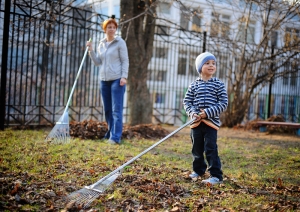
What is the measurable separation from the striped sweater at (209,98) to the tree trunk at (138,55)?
15.2 ft

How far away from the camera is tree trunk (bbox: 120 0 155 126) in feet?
29.0

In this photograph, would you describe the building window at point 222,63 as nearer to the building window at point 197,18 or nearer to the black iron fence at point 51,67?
the black iron fence at point 51,67

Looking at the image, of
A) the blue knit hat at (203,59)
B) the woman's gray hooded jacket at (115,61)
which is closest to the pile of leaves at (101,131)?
the woman's gray hooded jacket at (115,61)

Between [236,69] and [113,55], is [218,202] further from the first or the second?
[236,69]

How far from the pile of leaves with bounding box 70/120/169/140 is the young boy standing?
317 cm

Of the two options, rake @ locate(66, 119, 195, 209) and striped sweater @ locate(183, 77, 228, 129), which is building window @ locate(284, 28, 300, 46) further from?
rake @ locate(66, 119, 195, 209)

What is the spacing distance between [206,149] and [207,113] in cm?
43

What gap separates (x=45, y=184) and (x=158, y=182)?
1165 millimetres

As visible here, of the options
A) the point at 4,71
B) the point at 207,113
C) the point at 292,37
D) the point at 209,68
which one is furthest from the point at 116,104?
the point at 292,37

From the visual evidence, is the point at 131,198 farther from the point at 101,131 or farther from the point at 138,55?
the point at 138,55

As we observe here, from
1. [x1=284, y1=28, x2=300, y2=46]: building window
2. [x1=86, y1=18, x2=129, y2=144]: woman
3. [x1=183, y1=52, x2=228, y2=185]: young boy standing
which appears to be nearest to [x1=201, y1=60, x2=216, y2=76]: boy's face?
[x1=183, y1=52, x2=228, y2=185]: young boy standing

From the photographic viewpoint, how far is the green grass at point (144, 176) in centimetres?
339

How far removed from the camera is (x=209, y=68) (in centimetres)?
436

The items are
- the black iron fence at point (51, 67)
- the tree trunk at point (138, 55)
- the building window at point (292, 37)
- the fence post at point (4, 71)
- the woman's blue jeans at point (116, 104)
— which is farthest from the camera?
the building window at point (292, 37)
